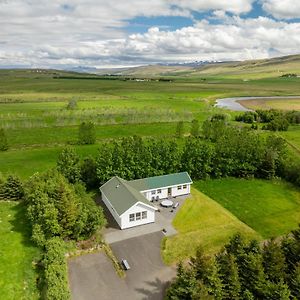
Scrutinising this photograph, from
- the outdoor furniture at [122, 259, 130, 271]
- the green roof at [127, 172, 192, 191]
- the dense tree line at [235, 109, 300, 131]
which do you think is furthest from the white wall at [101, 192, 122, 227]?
the dense tree line at [235, 109, 300, 131]

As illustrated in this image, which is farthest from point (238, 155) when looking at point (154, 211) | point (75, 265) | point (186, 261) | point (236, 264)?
point (75, 265)

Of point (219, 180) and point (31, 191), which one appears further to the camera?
point (219, 180)

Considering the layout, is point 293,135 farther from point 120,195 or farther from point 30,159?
point 30,159

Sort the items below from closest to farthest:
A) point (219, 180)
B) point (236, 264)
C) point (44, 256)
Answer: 1. point (236, 264)
2. point (44, 256)
3. point (219, 180)

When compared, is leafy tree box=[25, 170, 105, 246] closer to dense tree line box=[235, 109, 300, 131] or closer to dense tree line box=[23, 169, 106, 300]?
dense tree line box=[23, 169, 106, 300]

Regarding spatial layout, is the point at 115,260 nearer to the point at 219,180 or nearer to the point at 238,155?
the point at 219,180

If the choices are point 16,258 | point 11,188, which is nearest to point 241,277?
point 16,258
